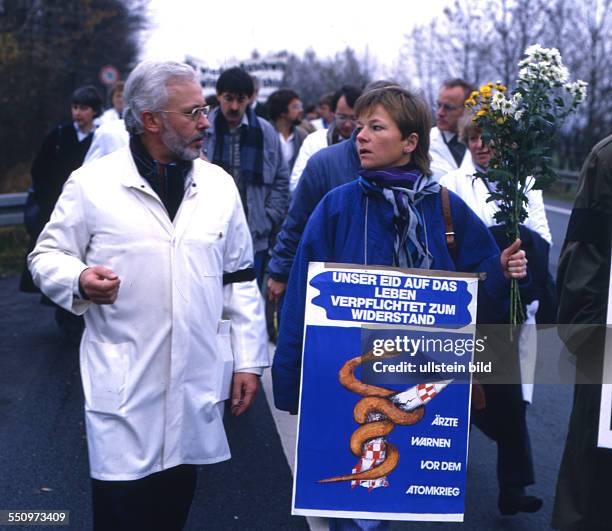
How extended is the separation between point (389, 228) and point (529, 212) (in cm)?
160

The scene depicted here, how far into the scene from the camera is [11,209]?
41.9 feet

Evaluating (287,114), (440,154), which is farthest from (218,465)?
(287,114)

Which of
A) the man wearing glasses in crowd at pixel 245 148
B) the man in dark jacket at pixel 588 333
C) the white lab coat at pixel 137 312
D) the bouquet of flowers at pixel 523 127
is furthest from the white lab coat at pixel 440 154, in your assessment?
the white lab coat at pixel 137 312

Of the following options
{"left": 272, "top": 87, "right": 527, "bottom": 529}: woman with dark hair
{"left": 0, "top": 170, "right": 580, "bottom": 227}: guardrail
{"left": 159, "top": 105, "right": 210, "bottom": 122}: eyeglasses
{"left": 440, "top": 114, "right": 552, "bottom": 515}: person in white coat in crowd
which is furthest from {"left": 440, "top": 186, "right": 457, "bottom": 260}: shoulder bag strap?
{"left": 0, "top": 170, "right": 580, "bottom": 227}: guardrail

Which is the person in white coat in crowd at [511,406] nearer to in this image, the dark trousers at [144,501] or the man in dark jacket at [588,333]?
the man in dark jacket at [588,333]

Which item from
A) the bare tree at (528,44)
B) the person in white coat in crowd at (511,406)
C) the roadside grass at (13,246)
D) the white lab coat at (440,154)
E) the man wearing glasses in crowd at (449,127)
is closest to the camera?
the person in white coat in crowd at (511,406)

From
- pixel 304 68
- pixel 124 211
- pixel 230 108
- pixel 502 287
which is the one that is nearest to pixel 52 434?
pixel 230 108

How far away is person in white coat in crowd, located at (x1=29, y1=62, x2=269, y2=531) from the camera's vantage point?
10.6 feet

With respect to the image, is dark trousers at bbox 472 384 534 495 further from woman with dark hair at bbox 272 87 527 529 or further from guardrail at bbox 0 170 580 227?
guardrail at bbox 0 170 580 227

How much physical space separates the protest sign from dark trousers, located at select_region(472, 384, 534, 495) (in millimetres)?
1487

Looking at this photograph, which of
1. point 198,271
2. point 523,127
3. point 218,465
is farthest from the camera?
point 218,465

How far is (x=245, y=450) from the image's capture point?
18.3 feet

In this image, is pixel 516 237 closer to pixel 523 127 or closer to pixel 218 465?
pixel 523 127

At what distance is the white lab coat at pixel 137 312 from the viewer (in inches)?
127
